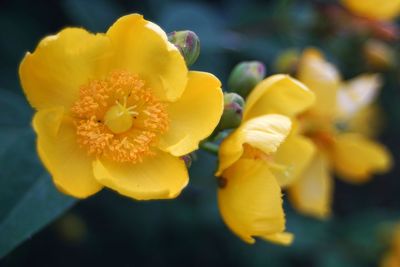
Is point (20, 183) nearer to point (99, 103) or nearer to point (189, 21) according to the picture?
point (99, 103)

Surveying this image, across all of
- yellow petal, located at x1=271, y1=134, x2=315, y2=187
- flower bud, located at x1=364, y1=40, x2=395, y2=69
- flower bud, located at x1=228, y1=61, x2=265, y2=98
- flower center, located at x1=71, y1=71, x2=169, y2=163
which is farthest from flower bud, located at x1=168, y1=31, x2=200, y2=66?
flower bud, located at x1=364, y1=40, x2=395, y2=69

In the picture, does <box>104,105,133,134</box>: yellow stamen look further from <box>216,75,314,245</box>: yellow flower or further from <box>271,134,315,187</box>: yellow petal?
<box>271,134,315,187</box>: yellow petal

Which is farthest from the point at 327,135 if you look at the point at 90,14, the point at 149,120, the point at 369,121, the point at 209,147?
the point at 369,121

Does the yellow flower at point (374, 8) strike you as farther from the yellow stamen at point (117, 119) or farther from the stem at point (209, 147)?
the yellow stamen at point (117, 119)

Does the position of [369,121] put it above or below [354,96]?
below

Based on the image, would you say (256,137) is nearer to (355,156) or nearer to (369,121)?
(355,156)

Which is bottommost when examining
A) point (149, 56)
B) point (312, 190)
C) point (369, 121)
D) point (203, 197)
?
point (369, 121)
